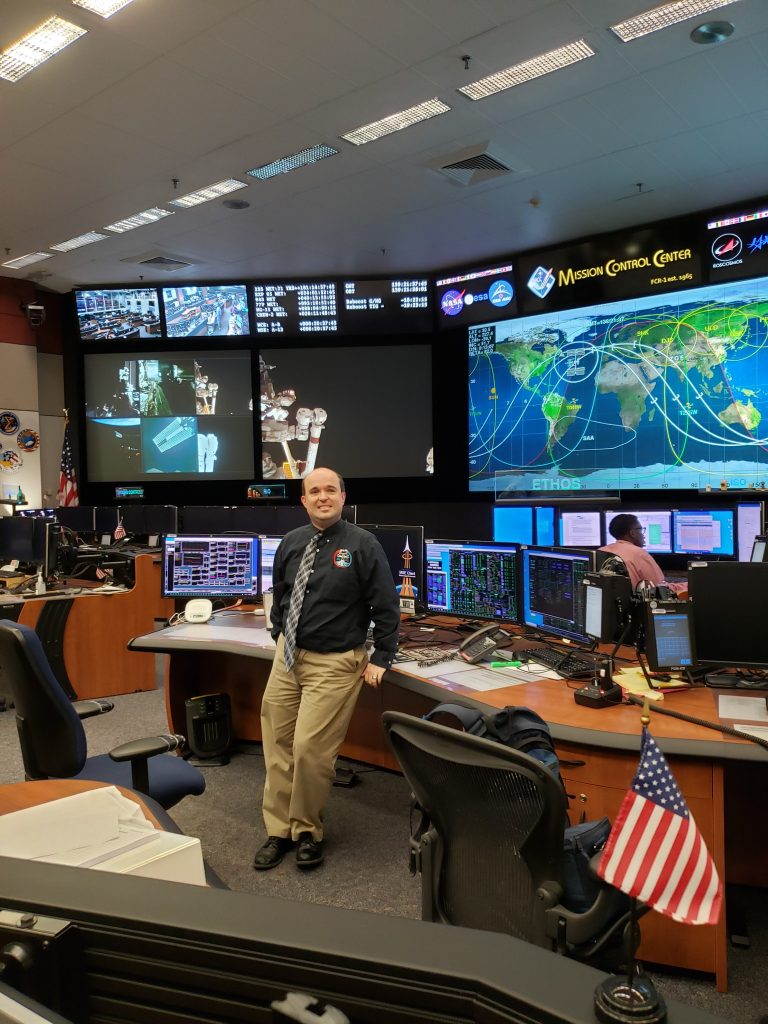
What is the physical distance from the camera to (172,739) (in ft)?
7.87

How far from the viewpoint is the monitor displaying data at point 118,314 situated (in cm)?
848

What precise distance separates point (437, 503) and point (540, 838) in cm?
667

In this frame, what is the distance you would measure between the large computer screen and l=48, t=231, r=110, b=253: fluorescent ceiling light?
58.0 inches

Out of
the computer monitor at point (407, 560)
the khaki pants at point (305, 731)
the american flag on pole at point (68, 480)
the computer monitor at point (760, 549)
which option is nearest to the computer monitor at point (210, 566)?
the computer monitor at point (407, 560)

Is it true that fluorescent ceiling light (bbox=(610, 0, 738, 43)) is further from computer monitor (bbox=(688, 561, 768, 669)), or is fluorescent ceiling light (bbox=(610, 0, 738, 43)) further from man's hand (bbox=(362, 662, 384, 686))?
man's hand (bbox=(362, 662, 384, 686))

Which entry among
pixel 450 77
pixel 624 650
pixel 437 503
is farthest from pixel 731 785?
pixel 437 503

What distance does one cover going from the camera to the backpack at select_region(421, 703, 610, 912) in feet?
5.39

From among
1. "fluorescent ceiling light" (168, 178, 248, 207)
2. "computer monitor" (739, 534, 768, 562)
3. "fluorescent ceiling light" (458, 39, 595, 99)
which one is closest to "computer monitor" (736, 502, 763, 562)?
"computer monitor" (739, 534, 768, 562)

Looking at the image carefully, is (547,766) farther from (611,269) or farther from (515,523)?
(611,269)

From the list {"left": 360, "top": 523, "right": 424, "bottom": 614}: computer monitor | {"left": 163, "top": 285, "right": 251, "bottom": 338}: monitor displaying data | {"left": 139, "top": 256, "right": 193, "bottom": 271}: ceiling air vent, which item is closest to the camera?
{"left": 360, "top": 523, "right": 424, "bottom": 614}: computer monitor

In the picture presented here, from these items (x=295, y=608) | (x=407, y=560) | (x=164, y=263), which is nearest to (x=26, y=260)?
(x=164, y=263)

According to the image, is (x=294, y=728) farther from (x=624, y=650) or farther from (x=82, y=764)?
(x=624, y=650)

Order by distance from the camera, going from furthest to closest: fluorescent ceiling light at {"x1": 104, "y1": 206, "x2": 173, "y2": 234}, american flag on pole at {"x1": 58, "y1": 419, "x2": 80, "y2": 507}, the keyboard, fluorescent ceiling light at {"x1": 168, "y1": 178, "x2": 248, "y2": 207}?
A: american flag on pole at {"x1": 58, "y1": 419, "x2": 80, "y2": 507}
fluorescent ceiling light at {"x1": 104, "y1": 206, "x2": 173, "y2": 234}
fluorescent ceiling light at {"x1": 168, "y1": 178, "x2": 248, "y2": 207}
the keyboard

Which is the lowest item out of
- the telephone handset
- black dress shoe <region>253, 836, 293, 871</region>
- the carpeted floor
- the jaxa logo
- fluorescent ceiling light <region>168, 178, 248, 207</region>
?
the carpeted floor
